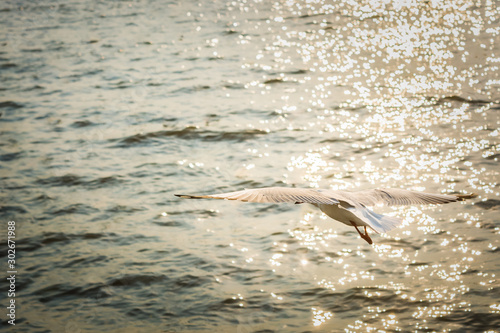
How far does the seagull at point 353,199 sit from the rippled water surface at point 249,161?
1.56 meters

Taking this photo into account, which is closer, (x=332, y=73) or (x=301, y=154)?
(x=301, y=154)

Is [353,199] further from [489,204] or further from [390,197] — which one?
[489,204]

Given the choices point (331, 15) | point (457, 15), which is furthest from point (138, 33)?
point (457, 15)

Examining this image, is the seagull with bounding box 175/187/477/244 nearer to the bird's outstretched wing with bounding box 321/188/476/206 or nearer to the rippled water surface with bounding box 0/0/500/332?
the bird's outstretched wing with bounding box 321/188/476/206

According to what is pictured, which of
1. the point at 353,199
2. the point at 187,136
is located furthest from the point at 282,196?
the point at 187,136

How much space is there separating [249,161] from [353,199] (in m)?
4.79

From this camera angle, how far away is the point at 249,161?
413 inches

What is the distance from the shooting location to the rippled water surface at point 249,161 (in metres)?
7.36

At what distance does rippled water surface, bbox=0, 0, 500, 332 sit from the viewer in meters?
7.36

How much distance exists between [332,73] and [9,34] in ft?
27.6

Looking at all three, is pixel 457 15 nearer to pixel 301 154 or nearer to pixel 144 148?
pixel 301 154

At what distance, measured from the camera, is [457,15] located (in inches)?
628

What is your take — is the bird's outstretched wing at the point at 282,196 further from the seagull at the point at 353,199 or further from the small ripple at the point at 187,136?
the small ripple at the point at 187,136

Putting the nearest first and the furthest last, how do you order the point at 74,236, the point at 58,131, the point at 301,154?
the point at 74,236 < the point at 301,154 < the point at 58,131
